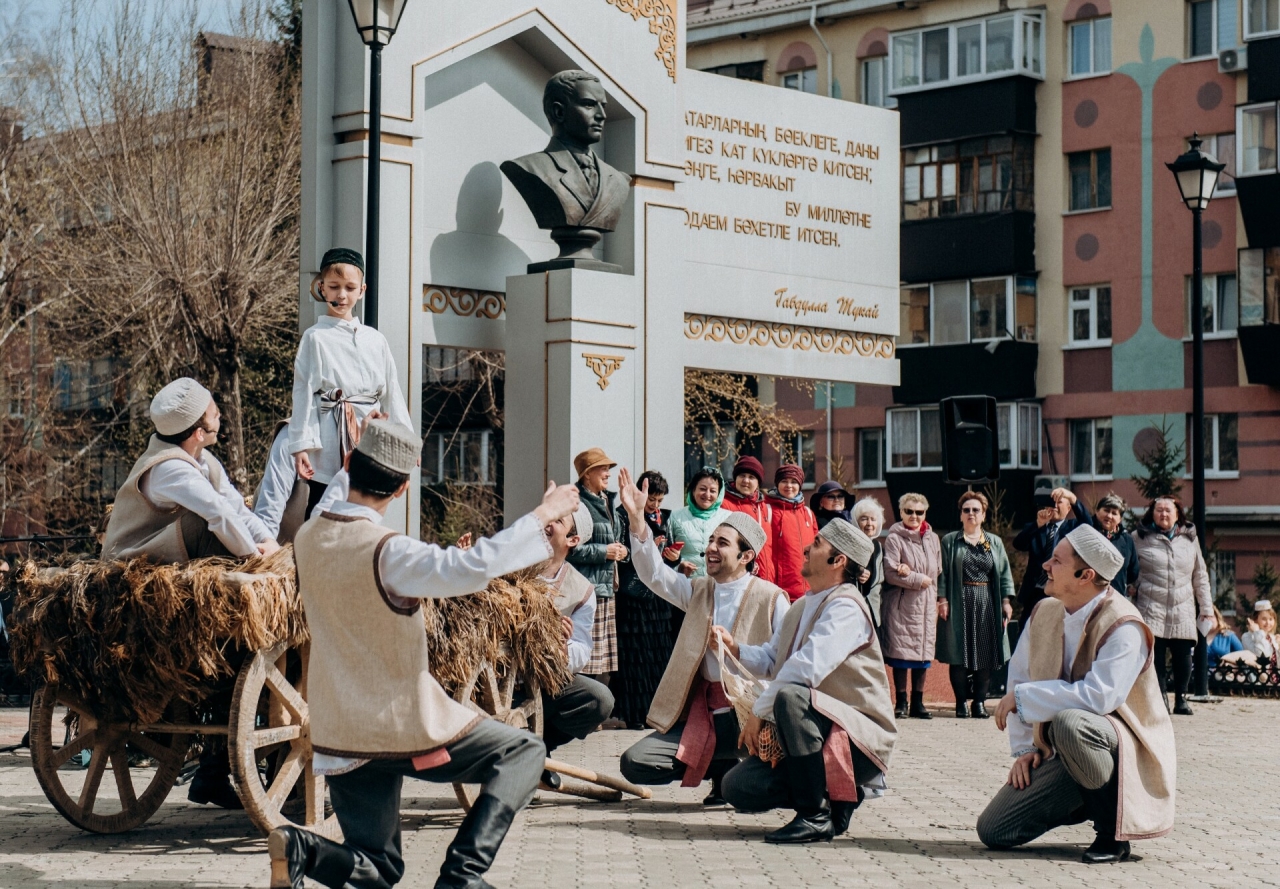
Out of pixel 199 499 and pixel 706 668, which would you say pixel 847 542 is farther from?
pixel 199 499

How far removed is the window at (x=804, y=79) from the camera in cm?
4381

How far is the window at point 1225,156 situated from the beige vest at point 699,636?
30269 mm

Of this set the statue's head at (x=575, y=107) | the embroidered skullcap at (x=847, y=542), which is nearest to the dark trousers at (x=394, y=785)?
the embroidered skullcap at (x=847, y=542)

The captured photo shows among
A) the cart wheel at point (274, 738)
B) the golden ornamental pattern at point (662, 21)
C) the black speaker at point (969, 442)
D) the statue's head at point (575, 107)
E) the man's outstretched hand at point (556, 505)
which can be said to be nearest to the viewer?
→ the man's outstretched hand at point (556, 505)

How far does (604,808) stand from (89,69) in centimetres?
2153

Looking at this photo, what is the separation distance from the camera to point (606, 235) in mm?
16250

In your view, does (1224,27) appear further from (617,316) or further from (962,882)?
(962,882)

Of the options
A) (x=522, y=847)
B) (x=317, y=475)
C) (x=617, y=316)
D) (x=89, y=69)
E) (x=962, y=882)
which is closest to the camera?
(x=962, y=882)

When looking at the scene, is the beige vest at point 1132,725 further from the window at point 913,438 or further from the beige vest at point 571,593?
the window at point 913,438

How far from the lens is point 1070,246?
131 ft

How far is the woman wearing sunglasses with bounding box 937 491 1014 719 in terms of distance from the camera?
1633 centimetres

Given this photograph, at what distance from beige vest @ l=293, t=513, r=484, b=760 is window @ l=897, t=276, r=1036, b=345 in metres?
34.6

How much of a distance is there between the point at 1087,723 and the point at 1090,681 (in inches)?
7.6

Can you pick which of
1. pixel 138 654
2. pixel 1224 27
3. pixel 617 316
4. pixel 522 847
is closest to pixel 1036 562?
pixel 617 316
